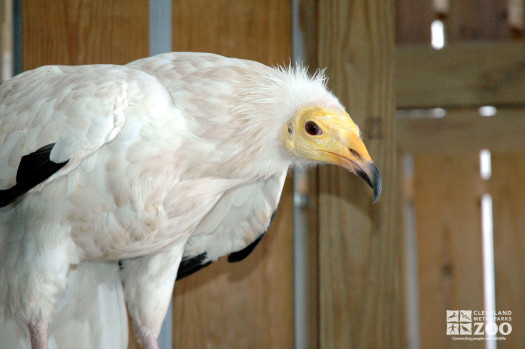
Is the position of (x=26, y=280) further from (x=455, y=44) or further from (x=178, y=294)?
(x=455, y=44)

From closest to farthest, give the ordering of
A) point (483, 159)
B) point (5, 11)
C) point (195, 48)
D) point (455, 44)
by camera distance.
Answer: point (455, 44)
point (195, 48)
point (5, 11)
point (483, 159)

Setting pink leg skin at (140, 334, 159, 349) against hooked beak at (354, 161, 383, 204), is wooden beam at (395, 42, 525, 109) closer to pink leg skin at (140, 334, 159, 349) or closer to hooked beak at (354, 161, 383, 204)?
hooked beak at (354, 161, 383, 204)

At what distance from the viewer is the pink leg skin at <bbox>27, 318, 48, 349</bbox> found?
1683 mm

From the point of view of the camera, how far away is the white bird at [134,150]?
1.54 metres

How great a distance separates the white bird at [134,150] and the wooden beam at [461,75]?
0.54 meters

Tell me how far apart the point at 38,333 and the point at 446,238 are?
1825mm

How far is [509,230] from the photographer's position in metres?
2.65

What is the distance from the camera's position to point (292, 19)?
223 cm

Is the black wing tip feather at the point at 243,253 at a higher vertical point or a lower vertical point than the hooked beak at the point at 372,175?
lower

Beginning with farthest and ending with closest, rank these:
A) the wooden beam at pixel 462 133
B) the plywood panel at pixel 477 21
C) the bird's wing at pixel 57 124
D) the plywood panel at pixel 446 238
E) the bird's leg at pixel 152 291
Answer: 1. the plywood panel at pixel 446 238
2. the wooden beam at pixel 462 133
3. the plywood panel at pixel 477 21
4. the bird's leg at pixel 152 291
5. the bird's wing at pixel 57 124

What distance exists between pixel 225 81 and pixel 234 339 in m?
0.97

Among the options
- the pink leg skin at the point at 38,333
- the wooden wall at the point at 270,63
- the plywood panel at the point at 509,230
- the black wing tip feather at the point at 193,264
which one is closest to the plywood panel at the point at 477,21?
the wooden wall at the point at 270,63

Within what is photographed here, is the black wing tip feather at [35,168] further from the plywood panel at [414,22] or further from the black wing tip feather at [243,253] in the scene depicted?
the plywood panel at [414,22]

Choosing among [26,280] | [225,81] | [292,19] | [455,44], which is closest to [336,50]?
[292,19]
